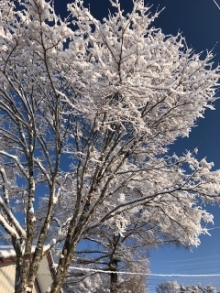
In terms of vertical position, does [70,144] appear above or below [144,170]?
above

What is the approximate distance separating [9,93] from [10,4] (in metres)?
1.86

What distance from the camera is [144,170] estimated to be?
779cm

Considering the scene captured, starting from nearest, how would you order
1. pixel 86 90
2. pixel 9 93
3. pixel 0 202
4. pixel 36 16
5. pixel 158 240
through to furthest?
1. pixel 36 16
2. pixel 86 90
3. pixel 0 202
4. pixel 9 93
5. pixel 158 240

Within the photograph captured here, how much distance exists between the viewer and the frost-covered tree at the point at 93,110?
189 inches

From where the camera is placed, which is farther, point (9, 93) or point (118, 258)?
point (118, 258)

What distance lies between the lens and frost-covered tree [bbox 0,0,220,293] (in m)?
A: 4.81

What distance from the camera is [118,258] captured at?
1448 centimetres

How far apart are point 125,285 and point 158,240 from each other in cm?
429

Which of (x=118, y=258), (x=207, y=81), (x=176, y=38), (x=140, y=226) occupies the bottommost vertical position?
(x=118, y=258)

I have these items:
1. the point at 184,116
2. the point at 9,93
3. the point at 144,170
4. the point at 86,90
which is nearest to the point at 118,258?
the point at 144,170

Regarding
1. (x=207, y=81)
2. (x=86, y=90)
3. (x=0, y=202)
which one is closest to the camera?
(x=86, y=90)

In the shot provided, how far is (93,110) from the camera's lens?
4941mm

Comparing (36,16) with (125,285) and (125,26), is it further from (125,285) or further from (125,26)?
(125,285)

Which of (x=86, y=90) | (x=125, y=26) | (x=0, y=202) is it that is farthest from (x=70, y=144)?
(x=125, y=26)
